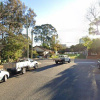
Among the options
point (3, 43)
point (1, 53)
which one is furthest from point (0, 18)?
point (1, 53)

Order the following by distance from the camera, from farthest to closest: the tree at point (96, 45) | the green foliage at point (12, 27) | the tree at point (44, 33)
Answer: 1. the tree at point (44, 33)
2. the tree at point (96, 45)
3. the green foliage at point (12, 27)

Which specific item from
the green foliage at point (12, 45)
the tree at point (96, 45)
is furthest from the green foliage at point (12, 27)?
the tree at point (96, 45)

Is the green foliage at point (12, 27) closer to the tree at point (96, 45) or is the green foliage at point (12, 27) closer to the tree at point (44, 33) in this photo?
the tree at point (96, 45)

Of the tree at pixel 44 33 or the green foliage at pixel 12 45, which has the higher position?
the tree at pixel 44 33

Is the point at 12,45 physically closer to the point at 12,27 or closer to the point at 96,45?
the point at 12,27

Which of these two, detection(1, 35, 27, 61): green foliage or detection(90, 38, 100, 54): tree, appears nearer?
detection(1, 35, 27, 61): green foliage

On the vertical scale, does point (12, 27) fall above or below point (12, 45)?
above

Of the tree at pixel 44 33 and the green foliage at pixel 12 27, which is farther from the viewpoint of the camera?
the tree at pixel 44 33

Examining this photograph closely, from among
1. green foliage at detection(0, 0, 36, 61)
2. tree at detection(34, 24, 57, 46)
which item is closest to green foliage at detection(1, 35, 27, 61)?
green foliage at detection(0, 0, 36, 61)

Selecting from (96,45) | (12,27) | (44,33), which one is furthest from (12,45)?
(44,33)

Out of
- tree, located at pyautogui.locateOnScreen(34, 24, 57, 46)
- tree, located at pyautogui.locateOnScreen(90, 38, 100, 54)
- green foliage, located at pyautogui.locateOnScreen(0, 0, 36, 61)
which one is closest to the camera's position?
green foliage, located at pyautogui.locateOnScreen(0, 0, 36, 61)

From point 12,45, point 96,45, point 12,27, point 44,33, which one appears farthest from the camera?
point 44,33

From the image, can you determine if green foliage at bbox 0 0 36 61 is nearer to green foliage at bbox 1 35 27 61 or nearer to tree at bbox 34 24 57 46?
green foliage at bbox 1 35 27 61

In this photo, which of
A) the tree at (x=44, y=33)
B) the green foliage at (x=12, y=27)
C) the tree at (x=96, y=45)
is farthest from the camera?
the tree at (x=44, y=33)
